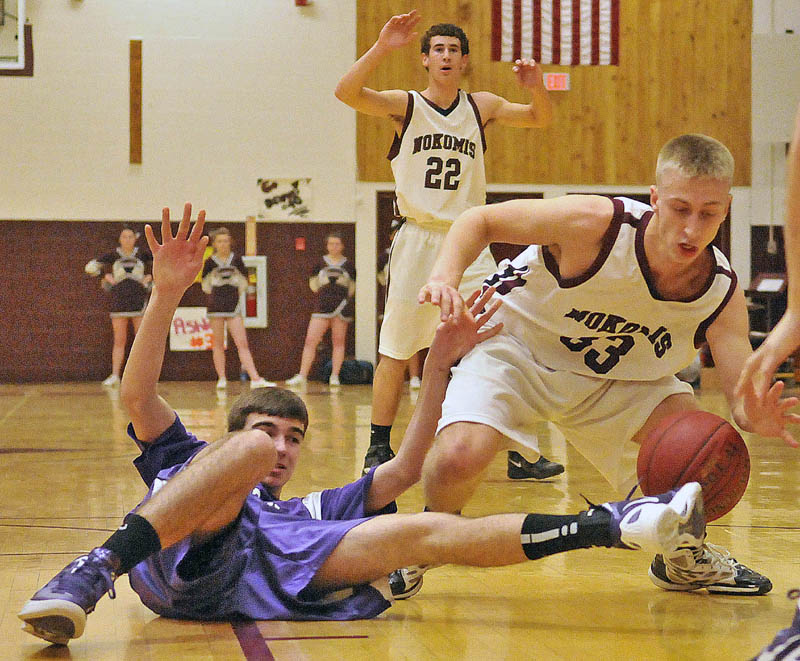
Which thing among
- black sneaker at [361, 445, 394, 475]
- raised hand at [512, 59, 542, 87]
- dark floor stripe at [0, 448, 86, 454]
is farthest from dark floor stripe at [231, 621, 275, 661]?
dark floor stripe at [0, 448, 86, 454]

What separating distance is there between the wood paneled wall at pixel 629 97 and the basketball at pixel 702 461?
37.2 ft

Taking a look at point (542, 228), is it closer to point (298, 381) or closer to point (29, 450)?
point (29, 450)

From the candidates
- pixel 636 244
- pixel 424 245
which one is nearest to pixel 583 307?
pixel 636 244

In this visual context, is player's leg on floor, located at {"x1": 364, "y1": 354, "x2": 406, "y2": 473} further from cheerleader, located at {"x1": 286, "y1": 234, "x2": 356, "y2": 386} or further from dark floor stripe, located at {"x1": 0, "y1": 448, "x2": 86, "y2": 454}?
cheerleader, located at {"x1": 286, "y1": 234, "x2": 356, "y2": 386}

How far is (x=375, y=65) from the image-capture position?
5.47 metres

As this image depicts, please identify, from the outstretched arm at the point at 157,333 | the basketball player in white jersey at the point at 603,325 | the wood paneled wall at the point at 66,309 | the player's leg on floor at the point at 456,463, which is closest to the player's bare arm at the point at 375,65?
the basketball player in white jersey at the point at 603,325

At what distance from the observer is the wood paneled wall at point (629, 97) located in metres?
14.0

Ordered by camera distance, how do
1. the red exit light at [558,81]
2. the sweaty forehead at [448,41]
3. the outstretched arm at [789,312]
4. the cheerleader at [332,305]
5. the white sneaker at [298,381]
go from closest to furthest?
the outstretched arm at [789,312]
the sweaty forehead at [448,41]
the white sneaker at [298,381]
the cheerleader at [332,305]
the red exit light at [558,81]

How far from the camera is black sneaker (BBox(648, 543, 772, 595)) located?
10.2 feet

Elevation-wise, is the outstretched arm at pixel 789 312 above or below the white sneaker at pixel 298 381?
above

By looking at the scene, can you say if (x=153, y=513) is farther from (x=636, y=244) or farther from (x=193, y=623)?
(x=636, y=244)

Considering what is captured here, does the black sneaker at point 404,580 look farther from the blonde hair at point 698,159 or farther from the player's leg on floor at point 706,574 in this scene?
the blonde hair at point 698,159

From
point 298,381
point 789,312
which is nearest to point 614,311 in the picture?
point 789,312

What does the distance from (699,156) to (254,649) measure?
1764 mm
